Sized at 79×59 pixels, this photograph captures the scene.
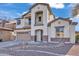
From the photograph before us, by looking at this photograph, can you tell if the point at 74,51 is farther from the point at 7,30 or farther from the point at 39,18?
A: the point at 7,30

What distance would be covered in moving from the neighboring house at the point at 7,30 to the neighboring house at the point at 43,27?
3.4 inches

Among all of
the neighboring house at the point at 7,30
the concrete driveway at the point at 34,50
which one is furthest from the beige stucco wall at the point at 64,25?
the neighboring house at the point at 7,30

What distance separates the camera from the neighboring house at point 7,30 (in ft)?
12.2

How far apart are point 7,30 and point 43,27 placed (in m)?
0.61

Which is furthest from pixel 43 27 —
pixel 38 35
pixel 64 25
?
pixel 64 25

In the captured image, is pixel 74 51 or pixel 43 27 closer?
pixel 74 51

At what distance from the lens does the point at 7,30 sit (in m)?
3.73

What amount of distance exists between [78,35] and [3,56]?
4.21 ft

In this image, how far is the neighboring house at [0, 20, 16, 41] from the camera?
146 inches

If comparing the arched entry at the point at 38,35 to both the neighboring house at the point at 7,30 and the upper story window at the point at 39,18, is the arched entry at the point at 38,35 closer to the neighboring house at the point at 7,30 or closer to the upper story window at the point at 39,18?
the upper story window at the point at 39,18

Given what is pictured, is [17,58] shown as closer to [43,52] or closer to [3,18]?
[43,52]

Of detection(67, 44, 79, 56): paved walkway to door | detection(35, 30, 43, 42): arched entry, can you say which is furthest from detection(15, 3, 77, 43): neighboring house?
detection(67, 44, 79, 56): paved walkway to door

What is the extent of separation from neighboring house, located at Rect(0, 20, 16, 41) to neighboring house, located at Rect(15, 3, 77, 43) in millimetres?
86

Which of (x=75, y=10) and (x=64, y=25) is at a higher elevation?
(x=75, y=10)
